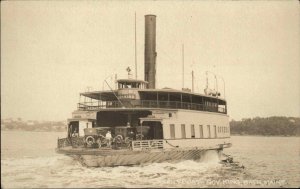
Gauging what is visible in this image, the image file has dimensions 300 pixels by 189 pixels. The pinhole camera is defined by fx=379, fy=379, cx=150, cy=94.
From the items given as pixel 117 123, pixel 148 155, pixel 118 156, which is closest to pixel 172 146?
pixel 148 155

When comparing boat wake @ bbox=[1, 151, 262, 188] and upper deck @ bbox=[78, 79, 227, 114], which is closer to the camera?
boat wake @ bbox=[1, 151, 262, 188]

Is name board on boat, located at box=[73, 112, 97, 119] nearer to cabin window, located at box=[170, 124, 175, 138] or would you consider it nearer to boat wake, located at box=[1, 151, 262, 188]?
boat wake, located at box=[1, 151, 262, 188]

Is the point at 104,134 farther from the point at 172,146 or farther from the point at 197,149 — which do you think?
the point at 197,149

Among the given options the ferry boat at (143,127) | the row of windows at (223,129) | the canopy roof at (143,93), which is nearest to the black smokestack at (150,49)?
the ferry boat at (143,127)

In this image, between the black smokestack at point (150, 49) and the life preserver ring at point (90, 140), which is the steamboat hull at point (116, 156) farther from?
the black smokestack at point (150, 49)

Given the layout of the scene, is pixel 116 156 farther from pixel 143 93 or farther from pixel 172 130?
pixel 143 93

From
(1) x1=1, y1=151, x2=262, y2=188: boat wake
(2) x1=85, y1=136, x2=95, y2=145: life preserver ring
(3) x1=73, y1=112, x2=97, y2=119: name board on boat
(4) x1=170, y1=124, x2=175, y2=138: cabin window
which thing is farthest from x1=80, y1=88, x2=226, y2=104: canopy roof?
(1) x1=1, y1=151, x2=262, y2=188: boat wake
